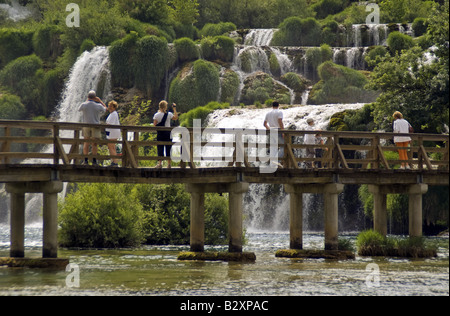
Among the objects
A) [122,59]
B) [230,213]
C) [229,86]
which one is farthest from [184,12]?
[230,213]

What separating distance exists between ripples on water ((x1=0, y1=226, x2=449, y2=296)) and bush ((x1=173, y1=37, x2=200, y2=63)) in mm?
43227

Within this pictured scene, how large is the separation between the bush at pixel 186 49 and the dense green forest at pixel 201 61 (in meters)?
0.07

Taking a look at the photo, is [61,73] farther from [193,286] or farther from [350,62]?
[193,286]

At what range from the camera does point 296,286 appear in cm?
2322

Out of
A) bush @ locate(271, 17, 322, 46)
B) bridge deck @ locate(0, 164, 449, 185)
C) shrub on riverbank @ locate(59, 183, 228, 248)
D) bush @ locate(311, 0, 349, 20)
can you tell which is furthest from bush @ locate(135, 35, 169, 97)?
bridge deck @ locate(0, 164, 449, 185)

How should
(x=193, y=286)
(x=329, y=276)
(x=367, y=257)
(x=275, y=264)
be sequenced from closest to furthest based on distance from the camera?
(x=193, y=286)
(x=329, y=276)
(x=275, y=264)
(x=367, y=257)

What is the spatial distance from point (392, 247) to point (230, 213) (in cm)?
512

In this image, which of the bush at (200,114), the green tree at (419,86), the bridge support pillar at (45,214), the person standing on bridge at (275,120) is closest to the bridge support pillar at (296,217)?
the person standing on bridge at (275,120)

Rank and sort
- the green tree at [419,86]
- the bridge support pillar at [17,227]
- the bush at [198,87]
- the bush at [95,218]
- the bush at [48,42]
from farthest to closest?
the bush at [48,42]
the bush at [198,87]
the green tree at [419,86]
the bush at [95,218]
the bridge support pillar at [17,227]

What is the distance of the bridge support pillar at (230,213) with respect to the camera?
2955 cm

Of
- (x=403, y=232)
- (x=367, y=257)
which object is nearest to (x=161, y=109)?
(x=367, y=257)

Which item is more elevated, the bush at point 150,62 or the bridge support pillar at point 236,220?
the bush at point 150,62

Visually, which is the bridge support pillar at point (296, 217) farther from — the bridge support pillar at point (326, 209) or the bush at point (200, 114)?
the bush at point (200, 114)
